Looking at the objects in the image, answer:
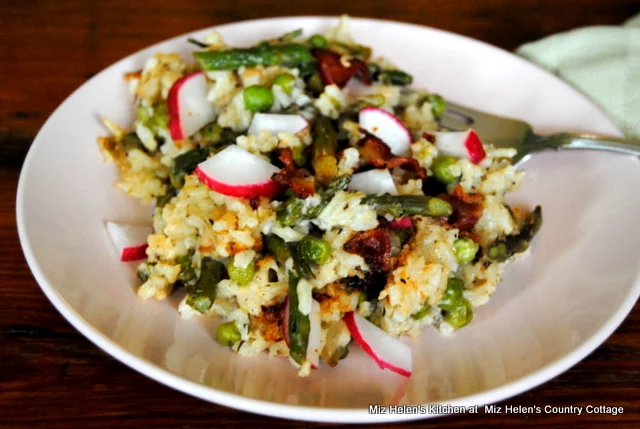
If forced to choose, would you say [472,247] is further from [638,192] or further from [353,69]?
[353,69]

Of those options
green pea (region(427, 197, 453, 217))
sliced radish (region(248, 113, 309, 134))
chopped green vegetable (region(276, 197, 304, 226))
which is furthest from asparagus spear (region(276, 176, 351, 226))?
sliced radish (region(248, 113, 309, 134))

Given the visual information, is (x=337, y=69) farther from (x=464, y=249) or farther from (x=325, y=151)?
(x=464, y=249)

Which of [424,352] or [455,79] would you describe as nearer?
[424,352]

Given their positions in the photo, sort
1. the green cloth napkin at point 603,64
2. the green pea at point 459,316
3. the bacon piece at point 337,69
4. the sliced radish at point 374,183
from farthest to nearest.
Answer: the green cloth napkin at point 603,64 < the bacon piece at point 337,69 < the sliced radish at point 374,183 < the green pea at point 459,316

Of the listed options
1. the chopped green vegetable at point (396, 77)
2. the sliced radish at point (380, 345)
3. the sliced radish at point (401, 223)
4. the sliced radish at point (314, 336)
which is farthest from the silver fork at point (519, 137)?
the sliced radish at point (314, 336)

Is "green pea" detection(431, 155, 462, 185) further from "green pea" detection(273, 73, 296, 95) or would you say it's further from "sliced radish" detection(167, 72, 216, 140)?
"sliced radish" detection(167, 72, 216, 140)

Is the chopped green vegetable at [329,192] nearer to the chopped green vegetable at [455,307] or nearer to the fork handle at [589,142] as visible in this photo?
the chopped green vegetable at [455,307]

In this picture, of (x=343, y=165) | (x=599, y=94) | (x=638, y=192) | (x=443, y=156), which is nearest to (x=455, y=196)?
(x=443, y=156)
